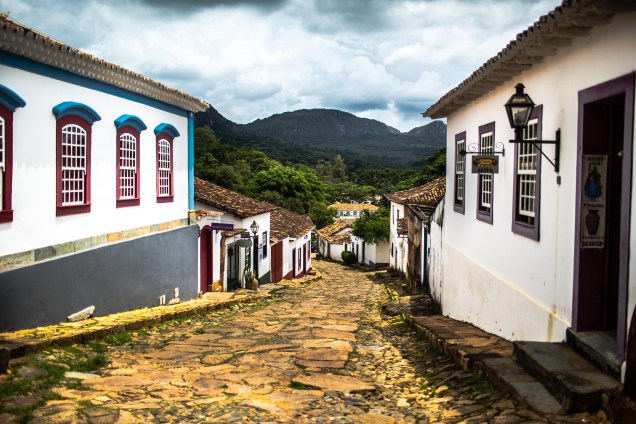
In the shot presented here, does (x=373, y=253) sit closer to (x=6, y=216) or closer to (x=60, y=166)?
(x=60, y=166)

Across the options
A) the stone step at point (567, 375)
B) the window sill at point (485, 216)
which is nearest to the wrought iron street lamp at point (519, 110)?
the stone step at point (567, 375)

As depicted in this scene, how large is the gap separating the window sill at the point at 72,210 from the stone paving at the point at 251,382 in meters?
2.17

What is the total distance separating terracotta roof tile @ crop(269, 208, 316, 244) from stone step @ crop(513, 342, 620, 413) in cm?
2019

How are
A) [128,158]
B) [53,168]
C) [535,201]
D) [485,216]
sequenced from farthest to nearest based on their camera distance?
[128,158]
[485,216]
[53,168]
[535,201]

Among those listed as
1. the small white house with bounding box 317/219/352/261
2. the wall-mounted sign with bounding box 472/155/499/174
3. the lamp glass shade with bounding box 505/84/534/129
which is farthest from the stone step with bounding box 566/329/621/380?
the small white house with bounding box 317/219/352/261

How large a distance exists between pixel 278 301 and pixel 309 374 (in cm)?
942

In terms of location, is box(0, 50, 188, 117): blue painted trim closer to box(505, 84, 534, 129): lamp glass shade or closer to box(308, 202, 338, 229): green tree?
box(505, 84, 534, 129): lamp glass shade

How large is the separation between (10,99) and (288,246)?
22.7 metres

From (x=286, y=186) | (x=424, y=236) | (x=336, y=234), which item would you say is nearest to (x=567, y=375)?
(x=424, y=236)

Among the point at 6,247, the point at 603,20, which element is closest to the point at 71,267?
the point at 6,247

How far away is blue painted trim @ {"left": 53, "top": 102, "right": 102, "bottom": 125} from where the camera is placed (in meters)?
8.84

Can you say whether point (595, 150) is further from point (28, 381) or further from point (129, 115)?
point (129, 115)

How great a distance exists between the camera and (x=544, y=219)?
6773 mm

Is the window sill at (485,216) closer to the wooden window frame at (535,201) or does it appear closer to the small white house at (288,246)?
the wooden window frame at (535,201)
